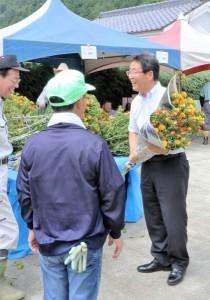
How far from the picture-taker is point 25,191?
6.54 ft

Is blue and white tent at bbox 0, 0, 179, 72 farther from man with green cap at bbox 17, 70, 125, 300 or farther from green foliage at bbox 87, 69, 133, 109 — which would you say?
green foliage at bbox 87, 69, 133, 109

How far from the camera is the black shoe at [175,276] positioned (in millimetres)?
3203

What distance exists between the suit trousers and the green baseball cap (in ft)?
4.62

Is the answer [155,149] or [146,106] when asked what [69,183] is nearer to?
[155,149]

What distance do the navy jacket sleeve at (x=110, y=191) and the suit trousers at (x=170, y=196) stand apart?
1.32 meters

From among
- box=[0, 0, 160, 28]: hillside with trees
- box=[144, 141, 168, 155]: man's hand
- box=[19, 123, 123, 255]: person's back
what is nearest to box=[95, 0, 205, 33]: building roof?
box=[0, 0, 160, 28]: hillside with trees

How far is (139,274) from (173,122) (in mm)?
1261

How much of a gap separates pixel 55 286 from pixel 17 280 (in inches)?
56.8

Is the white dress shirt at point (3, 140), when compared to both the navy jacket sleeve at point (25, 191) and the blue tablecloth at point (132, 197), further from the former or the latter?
the blue tablecloth at point (132, 197)

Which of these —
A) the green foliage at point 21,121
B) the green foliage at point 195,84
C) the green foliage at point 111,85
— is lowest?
the green foliage at point 195,84

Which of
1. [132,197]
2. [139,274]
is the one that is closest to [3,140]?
[139,274]

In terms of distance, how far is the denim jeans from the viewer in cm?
191

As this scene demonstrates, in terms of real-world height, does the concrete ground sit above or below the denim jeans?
below

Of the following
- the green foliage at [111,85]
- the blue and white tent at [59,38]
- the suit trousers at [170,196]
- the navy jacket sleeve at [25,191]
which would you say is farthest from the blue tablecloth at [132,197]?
the green foliage at [111,85]
